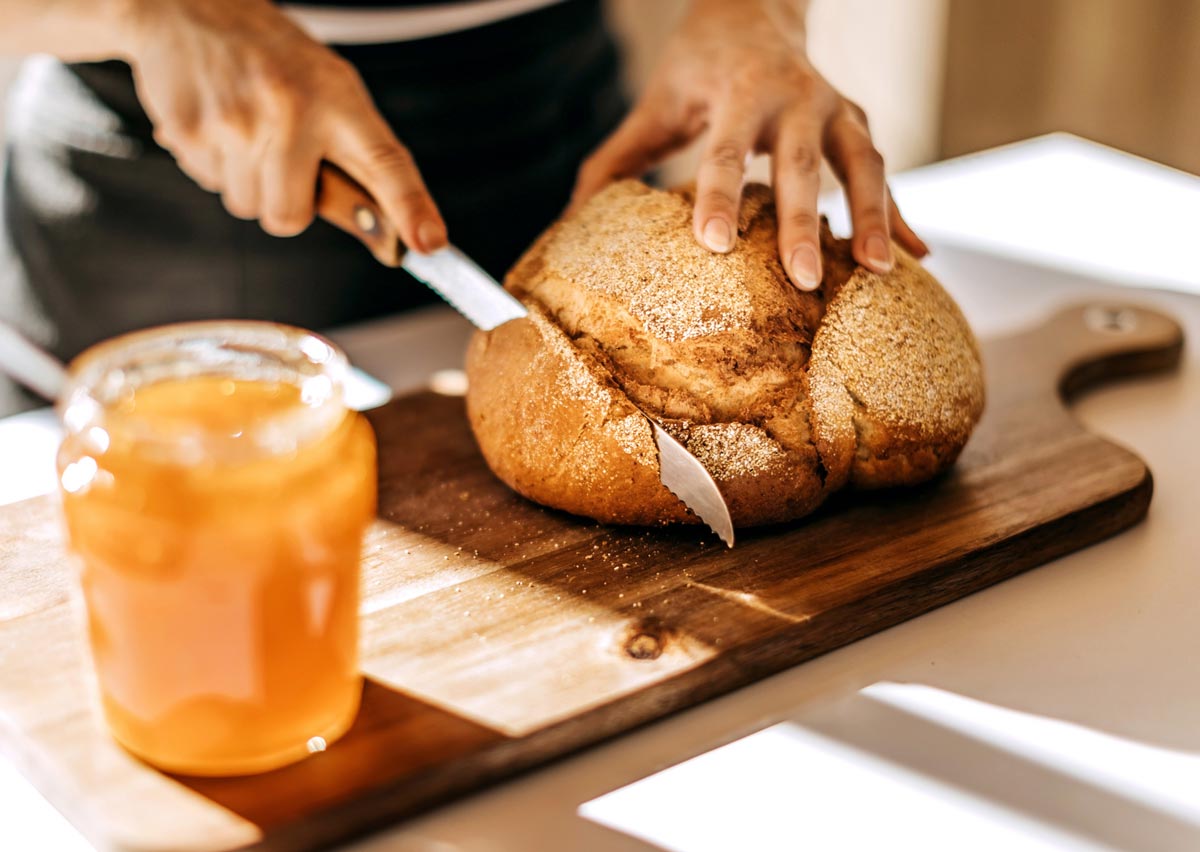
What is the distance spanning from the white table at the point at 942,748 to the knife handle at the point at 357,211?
38 cm

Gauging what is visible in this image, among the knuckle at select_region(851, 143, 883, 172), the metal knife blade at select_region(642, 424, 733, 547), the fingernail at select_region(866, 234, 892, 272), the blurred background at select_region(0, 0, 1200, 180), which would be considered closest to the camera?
the metal knife blade at select_region(642, 424, 733, 547)

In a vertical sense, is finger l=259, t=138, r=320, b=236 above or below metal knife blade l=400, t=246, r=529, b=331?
above

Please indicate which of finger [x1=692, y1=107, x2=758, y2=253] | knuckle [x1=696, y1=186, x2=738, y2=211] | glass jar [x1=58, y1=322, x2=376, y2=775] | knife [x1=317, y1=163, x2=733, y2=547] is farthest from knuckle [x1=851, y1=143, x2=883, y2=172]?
glass jar [x1=58, y1=322, x2=376, y2=775]

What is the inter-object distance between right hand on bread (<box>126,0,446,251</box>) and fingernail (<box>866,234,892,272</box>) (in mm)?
382

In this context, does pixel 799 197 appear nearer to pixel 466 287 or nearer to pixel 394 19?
pixel 466 287

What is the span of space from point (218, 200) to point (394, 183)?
0.52m

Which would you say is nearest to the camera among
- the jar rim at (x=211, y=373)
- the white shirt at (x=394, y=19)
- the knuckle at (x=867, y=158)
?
the jar rim at (x=211, y=373)

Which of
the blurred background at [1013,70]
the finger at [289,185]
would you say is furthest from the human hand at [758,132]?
the blurred background at [1013,70]

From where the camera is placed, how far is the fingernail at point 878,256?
1.14m

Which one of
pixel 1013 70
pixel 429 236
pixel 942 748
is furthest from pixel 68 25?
pixel 1013 70

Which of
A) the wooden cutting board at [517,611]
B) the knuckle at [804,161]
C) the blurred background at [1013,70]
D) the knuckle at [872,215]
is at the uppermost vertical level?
the knuckle at [804,161]

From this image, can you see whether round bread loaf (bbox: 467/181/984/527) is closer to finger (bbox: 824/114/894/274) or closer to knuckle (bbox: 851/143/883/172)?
finger (bbox: 824/114/894/274)

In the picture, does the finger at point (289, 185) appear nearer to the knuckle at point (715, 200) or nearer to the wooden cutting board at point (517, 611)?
the wooden cutting board at point (517, 611)

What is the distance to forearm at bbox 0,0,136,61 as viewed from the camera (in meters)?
1.20
